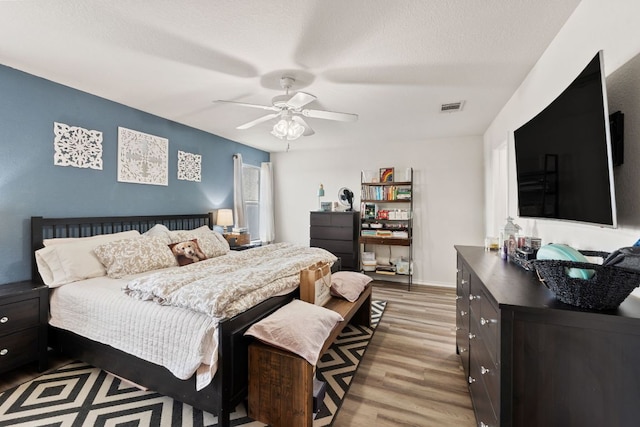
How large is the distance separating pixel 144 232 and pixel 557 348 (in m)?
3.79

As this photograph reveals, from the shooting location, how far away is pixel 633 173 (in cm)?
114

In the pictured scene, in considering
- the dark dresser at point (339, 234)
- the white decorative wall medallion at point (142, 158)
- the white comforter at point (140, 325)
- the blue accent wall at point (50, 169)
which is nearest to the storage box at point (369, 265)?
the dark dresser at point (339, 234)

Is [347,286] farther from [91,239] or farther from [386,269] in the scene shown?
[91,239]

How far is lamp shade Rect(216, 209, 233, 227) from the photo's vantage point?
14.0 feet

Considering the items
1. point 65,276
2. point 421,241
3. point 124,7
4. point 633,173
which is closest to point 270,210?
point 421,241

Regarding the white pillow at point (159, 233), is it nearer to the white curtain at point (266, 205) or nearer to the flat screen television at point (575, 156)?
the white curtain at point (266, 205)

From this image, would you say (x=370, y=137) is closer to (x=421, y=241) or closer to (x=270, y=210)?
(x=421, y=241)

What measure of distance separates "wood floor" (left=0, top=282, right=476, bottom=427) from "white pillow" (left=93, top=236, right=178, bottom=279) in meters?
0.86

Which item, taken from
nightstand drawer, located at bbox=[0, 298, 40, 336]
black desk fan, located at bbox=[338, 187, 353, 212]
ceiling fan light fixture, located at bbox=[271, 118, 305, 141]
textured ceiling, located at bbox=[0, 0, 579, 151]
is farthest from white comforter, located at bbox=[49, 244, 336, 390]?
black desk fan, located at bbox=[338, 187, 353, 212]

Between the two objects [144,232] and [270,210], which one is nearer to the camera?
[144,232]

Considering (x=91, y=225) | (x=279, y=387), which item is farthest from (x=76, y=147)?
(x=279, y=387)

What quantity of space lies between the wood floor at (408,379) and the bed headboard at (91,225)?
108 cm

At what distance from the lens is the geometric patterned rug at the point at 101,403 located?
1706 mm

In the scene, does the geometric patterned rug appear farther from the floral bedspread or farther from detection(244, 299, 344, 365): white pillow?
the floral bedspread
